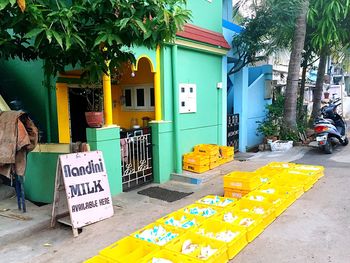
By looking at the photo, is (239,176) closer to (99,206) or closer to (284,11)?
(99,206)

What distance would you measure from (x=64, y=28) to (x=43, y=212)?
9.91 feet

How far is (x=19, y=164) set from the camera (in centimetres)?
445

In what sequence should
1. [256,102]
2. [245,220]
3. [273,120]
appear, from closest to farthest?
[245,220] → [273,120] → [256,102]

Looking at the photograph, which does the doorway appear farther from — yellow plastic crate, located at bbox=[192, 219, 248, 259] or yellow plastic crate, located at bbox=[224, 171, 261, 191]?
yellow plastic crate, located at bbox=[192, 219, 248, 259]

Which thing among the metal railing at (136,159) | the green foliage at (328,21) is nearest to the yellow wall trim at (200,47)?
the metal railing at (136,159)

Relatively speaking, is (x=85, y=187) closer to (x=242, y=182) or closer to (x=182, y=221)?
(x=182, y=221)

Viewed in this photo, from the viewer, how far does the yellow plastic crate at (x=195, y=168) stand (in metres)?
6.96

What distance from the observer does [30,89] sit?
7008mm

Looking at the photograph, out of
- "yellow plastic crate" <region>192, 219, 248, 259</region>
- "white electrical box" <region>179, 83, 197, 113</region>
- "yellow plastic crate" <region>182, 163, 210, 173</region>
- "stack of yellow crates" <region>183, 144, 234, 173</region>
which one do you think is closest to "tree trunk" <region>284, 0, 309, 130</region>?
"stack of yellow crates" <region>183, 144, 234, 173</region>

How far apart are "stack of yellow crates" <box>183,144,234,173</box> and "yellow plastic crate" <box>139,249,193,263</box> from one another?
3917 millimetres

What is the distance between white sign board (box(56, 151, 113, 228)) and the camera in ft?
13.9

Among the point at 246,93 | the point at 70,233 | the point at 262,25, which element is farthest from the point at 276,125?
the point at 70,233

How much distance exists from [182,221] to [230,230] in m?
0.66

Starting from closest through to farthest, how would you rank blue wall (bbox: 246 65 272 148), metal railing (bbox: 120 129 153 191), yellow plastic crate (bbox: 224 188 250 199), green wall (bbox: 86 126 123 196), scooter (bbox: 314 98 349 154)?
yellow plastic crate (bbox: 224 188 250 199)
green wall (bbox: 86 126 123 196)
metal railing (bbox: 120 129 153 191)
scooter (bbox: 314 98 349 154)
blue wall (bbox: 246 65 272 148)
